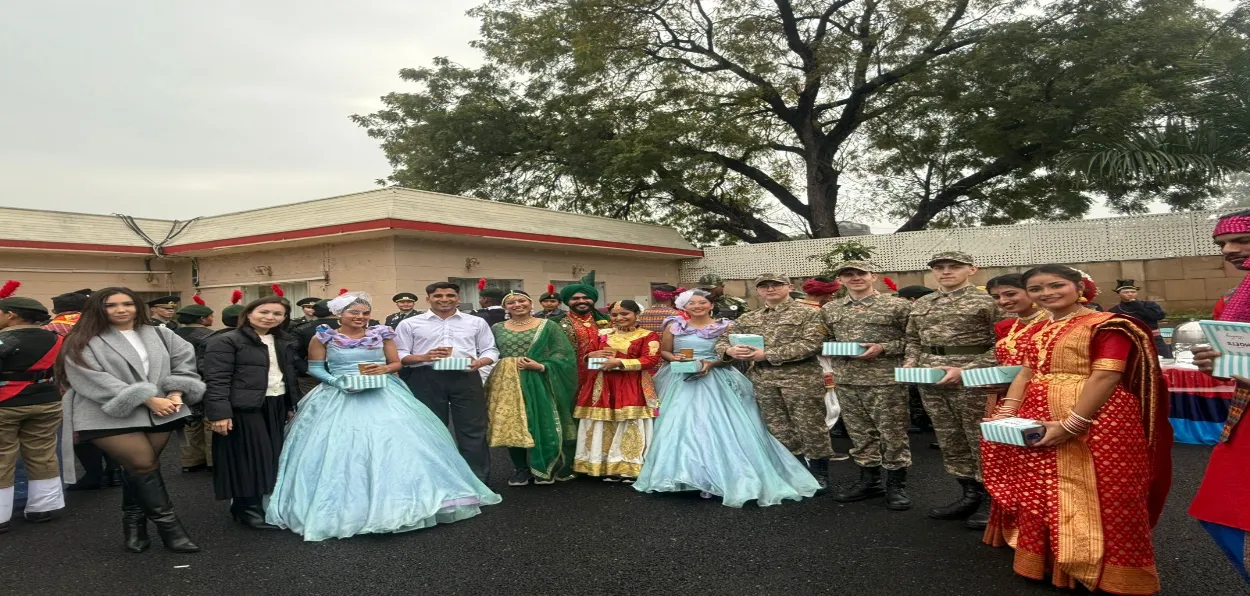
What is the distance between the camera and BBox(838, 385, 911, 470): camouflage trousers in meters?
4.79

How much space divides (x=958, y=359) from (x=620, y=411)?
2417 millimetres

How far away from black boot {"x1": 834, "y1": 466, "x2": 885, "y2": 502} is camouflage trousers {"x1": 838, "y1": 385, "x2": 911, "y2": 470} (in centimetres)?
7

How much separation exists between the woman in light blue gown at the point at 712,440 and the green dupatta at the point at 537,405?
79 centimetres

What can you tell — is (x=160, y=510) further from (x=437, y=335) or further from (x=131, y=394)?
(x=437, y=335)

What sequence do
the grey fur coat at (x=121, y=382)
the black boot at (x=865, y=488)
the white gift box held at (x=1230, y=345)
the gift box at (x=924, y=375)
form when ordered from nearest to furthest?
the white gift box held at (x=1230, y=345), the gift box at (x=924, y=375), the grey fur coat at (x=121, y=382), the black boot at (x=865, y=488)

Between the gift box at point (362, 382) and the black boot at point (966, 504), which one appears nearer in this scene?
the black boot at point (966, 504)

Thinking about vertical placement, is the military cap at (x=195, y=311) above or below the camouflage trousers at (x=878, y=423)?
above

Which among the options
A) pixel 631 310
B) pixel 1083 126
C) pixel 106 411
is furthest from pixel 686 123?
pixel 106 411

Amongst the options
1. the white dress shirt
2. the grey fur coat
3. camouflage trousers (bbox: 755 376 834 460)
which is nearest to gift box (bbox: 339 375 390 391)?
the grey fur coat

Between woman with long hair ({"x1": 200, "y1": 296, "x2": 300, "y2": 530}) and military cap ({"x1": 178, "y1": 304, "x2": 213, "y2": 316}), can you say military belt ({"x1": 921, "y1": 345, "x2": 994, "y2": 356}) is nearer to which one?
woman with long hair ({"x1": 200, "y1": 296, "x2": 300, "y2": 530})

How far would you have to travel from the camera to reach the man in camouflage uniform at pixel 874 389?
4797mm

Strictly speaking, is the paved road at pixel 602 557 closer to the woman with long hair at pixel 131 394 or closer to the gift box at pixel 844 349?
the woman with long hair at pixel 131 394

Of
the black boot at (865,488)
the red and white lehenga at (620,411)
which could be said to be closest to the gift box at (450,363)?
the red and white lehenga at (620,411)

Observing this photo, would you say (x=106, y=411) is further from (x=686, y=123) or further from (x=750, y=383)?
(x=686, y=123)
